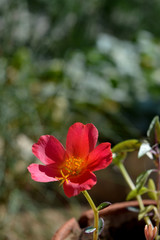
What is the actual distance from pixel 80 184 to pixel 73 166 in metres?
0.04

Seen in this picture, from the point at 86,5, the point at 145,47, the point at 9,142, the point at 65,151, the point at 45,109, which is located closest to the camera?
the point at 65,151

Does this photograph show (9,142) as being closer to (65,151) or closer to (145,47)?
(65,151)

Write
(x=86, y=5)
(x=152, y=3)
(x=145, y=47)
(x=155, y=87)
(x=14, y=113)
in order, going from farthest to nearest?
(x=152, y=3)
(x=86, y=5)
(x=145, y=47)
(x=155, y=87)
(x=14, y=113)

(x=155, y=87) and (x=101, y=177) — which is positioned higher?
(x=155, y=87)

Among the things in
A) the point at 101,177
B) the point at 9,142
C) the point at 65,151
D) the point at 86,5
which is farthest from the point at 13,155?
the point at 86,5

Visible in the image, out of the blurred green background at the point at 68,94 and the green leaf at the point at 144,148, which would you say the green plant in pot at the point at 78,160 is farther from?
the blurred green background at the point at 68,94

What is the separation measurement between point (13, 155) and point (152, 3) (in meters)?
2.39

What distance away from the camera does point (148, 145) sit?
0.43 metres

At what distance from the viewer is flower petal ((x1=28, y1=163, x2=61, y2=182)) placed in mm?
354

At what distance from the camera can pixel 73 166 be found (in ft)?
1.28

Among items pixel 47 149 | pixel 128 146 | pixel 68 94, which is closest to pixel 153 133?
pixel 128 146

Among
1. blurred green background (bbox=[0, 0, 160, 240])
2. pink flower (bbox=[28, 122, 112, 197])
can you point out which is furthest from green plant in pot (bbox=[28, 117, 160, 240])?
blurred green background (bbox=[0, 0, 160, 240])

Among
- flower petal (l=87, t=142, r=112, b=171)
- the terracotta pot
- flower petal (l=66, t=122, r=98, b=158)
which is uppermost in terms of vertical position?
flower petal (l=66, t=122, r=98, b=158)

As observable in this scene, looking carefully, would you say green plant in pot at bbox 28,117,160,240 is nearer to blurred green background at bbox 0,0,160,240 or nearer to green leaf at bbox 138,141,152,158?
green leaf at bbox 138,141,152,158
